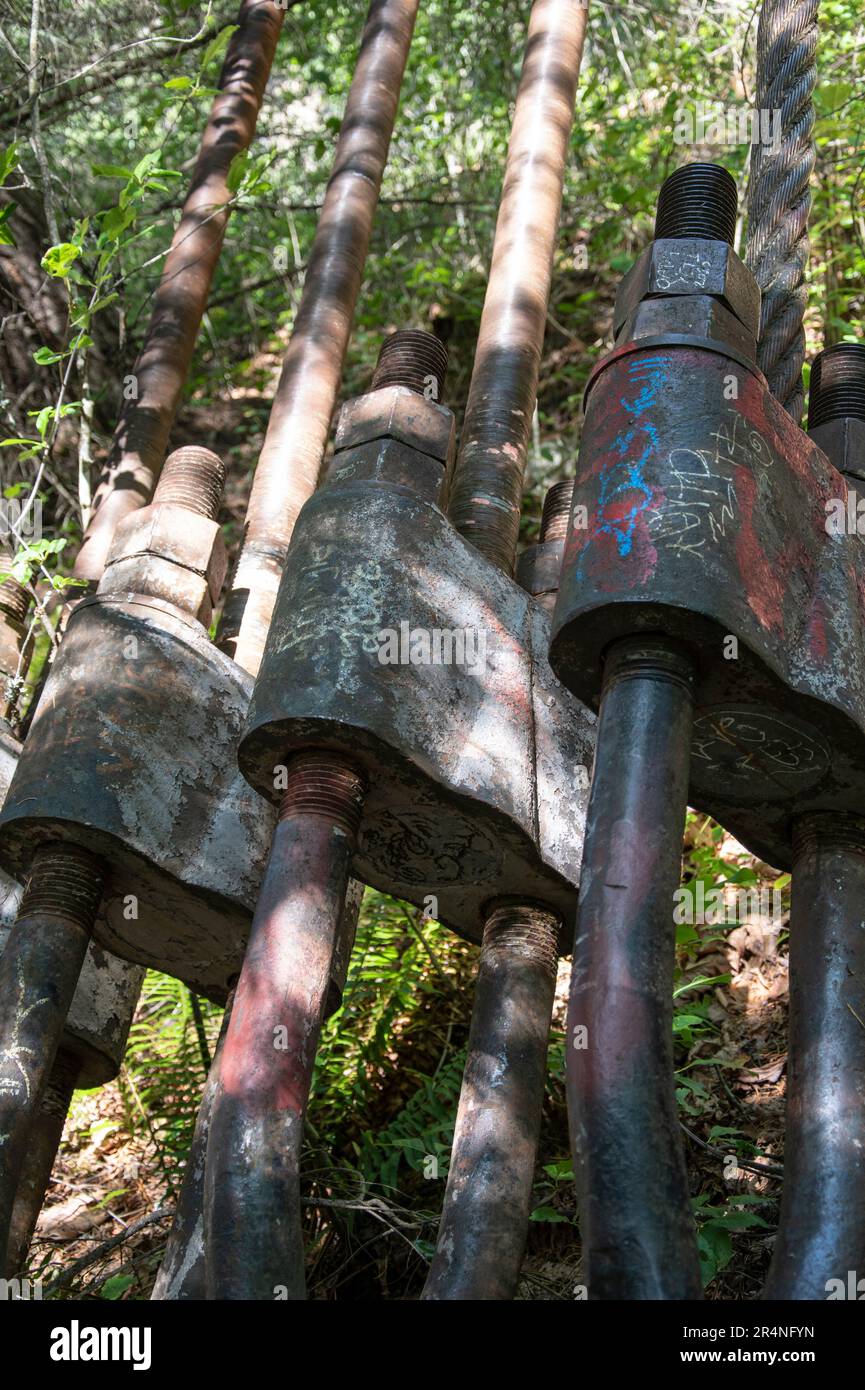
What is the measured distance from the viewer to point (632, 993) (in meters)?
3.22

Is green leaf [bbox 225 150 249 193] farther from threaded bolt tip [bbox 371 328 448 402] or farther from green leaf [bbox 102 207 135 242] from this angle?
Result: threaded bolt tip [bbox 371 328 448 402]

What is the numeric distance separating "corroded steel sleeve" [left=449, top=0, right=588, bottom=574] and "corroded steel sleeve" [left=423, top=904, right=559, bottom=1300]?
129 centimetres

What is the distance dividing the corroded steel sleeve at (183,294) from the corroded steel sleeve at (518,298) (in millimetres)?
1468

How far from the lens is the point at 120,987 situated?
5.71 metres

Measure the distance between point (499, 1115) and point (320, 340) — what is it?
375 centimetres

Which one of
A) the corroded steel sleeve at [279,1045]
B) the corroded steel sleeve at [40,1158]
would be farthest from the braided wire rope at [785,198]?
the corroded steel sleeve at [40,1158]

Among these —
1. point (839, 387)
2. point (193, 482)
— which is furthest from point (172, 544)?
point (839, 387)

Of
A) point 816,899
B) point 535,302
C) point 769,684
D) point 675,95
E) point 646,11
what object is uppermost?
point 646,11

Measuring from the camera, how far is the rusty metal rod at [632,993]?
3008 mm

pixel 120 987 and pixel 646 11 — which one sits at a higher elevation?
pixel 646 11

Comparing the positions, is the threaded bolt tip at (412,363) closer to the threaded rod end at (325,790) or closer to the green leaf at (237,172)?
the threaded rod end at (325,790)
